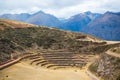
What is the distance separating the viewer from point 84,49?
7925 cm

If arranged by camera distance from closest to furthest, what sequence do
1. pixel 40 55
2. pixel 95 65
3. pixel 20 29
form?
1. pixel 95 65
2. pixel 40 55
3. pixel 20 29

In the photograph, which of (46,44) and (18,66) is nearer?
(18,66)

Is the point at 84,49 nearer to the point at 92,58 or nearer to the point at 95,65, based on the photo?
the point at 92,58

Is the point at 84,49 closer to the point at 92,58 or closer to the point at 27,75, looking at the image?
the point at 92,58

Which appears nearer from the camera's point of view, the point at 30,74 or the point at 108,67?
the point at 108,67

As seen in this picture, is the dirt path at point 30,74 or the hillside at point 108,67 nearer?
the hillside at point 108,67

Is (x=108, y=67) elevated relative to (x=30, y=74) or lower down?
elevated

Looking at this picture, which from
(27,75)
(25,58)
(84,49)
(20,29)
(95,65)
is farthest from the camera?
(20,29)

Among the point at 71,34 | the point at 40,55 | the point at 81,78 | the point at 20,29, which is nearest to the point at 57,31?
the point at 71,34

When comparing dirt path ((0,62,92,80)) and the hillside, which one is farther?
dirt path ((0,62,92,80))

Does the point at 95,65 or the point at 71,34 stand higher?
the point at 71,34

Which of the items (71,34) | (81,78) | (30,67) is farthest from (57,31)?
(81,78)

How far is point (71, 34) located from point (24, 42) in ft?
61.9

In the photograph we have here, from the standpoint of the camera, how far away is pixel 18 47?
75250 millimetres
